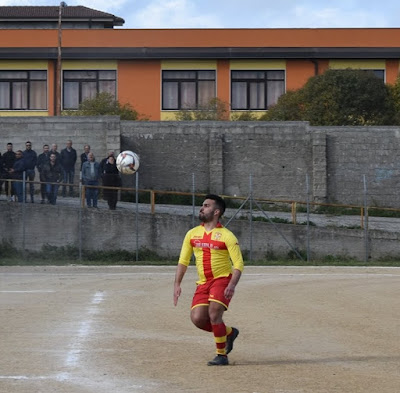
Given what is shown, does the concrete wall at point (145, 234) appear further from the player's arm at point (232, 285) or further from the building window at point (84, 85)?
the building window at point (84, 85)

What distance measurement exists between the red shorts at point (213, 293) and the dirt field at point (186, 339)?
60 cm

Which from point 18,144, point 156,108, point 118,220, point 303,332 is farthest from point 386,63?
point 303,332

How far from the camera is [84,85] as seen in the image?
173 feet

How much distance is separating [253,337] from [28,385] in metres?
4.29

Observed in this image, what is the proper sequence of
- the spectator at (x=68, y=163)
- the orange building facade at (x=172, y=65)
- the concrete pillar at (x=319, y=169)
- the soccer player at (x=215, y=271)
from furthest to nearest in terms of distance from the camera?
the orange building facade at (x=172, y=65) → the concrete pillar at (x=319, y=169) → the spectator at (x=68, y=163) → the soccer player at (x=215, y=271)

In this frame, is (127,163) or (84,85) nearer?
(127,163)

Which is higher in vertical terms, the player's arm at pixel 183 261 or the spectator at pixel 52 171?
the spectator at pixel 52 171

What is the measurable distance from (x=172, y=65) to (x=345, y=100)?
12054 millimetres

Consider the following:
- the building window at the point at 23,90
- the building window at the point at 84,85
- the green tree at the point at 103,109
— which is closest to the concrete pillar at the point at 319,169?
the green tree at the point at 103,109

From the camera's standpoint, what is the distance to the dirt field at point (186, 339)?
999 centimetres

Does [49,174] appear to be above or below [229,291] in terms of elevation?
above

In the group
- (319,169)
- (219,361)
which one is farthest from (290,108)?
(219,361)

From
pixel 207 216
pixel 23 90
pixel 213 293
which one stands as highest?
pixel 23 90

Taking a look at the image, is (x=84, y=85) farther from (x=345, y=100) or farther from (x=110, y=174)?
(x=110, y=174)
